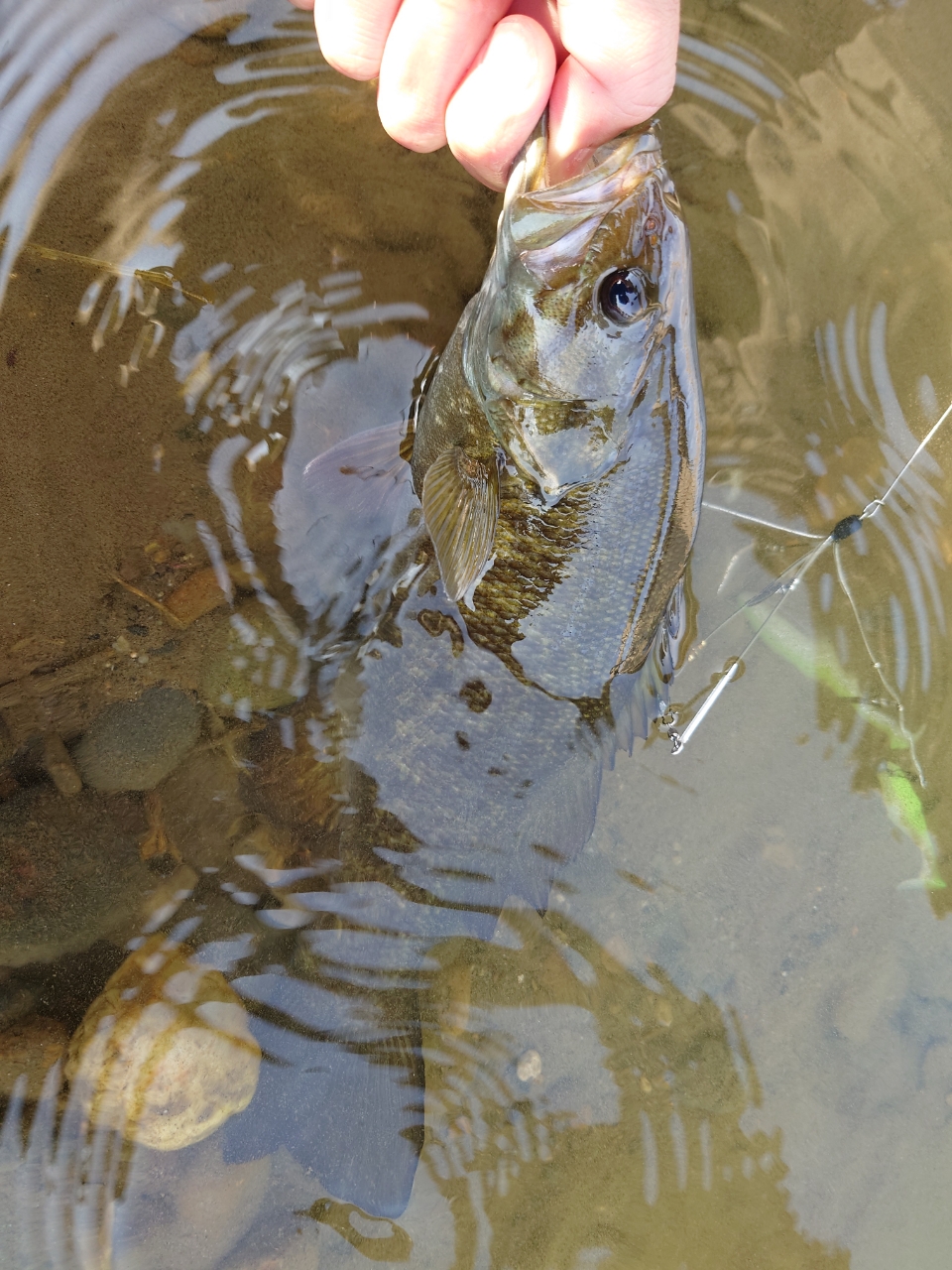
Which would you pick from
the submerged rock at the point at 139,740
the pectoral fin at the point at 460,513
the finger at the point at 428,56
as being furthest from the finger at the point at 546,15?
the submerged rock at the point at 139,740

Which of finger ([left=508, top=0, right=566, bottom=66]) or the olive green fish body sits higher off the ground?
finger ([left=508, top=0, right=566, bottom=66])

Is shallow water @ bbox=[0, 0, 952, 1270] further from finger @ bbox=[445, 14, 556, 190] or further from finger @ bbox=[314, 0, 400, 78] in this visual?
finger @ bbox=[445, 14, 556, 190]

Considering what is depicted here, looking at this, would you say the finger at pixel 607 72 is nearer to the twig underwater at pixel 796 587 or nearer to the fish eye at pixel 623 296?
the fish eye at pixel 623 296

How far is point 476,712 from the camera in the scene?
2.49 meters

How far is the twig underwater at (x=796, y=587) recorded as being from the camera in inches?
110

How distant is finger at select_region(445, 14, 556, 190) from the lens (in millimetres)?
1557

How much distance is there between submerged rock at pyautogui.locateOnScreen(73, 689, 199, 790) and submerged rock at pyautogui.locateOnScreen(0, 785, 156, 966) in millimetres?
105

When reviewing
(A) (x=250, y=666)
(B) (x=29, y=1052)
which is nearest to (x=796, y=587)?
(A) (x=250, y=666)

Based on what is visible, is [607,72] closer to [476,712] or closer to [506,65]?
[506,65]

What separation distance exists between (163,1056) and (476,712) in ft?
5.56

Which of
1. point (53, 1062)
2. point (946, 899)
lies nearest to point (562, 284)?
point (946, 899)

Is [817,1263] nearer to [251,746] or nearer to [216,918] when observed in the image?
[216,918]

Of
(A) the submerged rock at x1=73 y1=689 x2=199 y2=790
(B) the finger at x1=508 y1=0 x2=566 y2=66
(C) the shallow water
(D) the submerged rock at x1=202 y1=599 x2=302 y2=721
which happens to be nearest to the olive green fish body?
(B) the finger at x1=508 y1=0 x2=566 y2=66

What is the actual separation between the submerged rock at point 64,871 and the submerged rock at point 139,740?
105 mm
